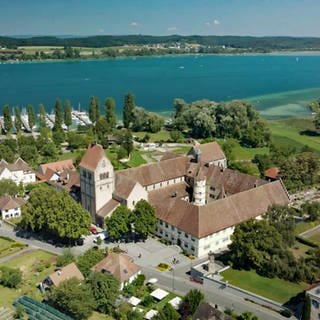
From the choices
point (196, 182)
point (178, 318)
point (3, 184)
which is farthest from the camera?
point (3, 184)

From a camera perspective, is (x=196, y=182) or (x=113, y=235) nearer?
(x=113, y=235)

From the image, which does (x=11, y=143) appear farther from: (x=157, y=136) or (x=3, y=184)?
(x=157, y=136)

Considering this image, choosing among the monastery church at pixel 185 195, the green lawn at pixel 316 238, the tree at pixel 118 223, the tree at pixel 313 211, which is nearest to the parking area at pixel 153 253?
the monastery church at pixel 185 195

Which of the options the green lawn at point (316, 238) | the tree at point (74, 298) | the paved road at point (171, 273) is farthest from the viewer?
the green lawn at point (316, 238)

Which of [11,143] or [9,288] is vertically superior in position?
[11,143]

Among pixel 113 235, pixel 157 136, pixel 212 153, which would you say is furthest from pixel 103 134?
pixel 113 235

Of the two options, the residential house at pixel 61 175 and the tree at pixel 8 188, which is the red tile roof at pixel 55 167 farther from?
the tree at pixel 8 188

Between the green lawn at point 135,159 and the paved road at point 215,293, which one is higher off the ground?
the green lawn at point 135,159

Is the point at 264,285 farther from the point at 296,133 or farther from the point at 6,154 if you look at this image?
the point at 296,133

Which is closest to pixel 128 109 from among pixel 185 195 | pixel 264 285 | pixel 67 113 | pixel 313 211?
pixel 67 113
